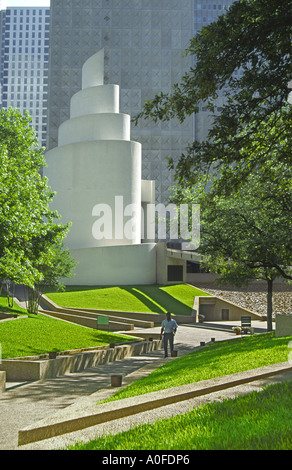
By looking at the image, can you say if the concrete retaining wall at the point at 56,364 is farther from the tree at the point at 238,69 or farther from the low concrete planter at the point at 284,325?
the tree at the point at 238,69

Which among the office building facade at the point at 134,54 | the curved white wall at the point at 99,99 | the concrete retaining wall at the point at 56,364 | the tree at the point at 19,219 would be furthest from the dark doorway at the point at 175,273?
the concrete retaining wall at the point at 56,364

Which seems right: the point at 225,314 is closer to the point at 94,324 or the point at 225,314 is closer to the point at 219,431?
the point at 94,324

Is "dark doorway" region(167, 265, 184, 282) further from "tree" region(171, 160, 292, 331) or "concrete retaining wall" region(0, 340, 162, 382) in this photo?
"concrete retaining wall" region(0, 340, 162, 382)

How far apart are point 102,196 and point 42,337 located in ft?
118

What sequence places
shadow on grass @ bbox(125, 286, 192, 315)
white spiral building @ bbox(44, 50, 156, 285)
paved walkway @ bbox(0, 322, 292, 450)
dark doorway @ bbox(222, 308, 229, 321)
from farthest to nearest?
white spiral building @ bbox(44, 50, 156, 285) < dark doorway @ bbox(222, 308, 229, 321) < shadow on grass @ bbox(125, 286, 192, 315) < paved walkway @ bbox(0, 322, 292, 450)

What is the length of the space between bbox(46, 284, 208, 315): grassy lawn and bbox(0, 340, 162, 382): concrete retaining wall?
19.9 m

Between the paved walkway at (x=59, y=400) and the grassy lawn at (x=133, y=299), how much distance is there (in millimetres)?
20718

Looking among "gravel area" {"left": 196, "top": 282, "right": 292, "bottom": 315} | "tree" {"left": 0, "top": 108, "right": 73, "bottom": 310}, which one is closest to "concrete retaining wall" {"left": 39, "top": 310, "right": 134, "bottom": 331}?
"tree" {"left": 0, "top": 108, "right": 73, "bottom": 310}

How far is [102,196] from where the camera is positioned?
52.6 metres

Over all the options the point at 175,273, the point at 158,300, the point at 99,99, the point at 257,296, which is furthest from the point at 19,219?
the point at 99,99

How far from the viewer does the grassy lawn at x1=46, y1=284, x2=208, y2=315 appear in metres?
38.6

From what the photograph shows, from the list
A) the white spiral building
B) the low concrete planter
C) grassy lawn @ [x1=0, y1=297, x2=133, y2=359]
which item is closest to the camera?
grassy lawn @ [x1=0, y1=297, x2=133, y2=359]

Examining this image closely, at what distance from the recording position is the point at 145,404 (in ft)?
19.7

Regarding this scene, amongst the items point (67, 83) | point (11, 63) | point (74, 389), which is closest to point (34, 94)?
point (11, 63)
